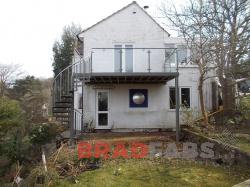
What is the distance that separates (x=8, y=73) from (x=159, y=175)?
3659 centimetres

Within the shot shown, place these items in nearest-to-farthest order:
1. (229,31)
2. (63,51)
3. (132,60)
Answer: (229,31), (132,60), (63,51)

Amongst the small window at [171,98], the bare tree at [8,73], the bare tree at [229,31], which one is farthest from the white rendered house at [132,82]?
the bare tree at [8,73]

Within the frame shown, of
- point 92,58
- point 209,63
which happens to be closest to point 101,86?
point 92,58

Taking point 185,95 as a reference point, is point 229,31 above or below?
above

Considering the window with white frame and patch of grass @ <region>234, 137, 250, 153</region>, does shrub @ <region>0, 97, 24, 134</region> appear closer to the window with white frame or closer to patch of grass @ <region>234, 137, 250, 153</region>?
the window with white frame

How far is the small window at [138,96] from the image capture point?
17391 mm

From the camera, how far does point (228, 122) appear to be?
1436 cm

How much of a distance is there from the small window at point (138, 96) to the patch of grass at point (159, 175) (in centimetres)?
848

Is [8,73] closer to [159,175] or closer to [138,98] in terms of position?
[138,98]

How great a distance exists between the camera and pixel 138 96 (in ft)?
56.9

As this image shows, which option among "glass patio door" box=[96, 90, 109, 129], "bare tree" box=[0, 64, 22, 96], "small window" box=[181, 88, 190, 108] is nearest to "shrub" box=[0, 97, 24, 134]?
"glass patio door" box=[96, 90, 109, 129]

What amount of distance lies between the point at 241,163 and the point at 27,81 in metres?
36.2

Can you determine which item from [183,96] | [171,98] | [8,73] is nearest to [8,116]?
[171,98]

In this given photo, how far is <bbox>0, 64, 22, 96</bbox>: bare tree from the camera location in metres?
38.3
